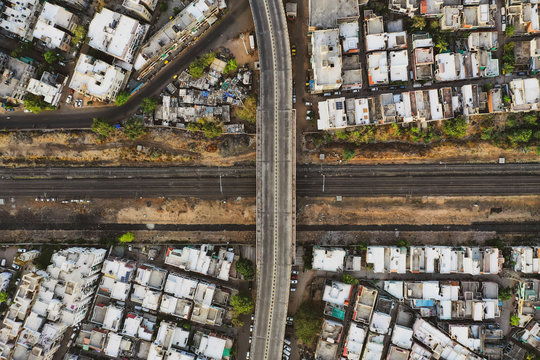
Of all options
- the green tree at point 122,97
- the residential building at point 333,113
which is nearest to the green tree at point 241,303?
the residential building at point 333,113

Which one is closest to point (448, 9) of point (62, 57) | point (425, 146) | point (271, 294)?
point (425, 146)

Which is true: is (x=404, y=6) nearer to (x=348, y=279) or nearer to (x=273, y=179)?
(x=273, y=179)

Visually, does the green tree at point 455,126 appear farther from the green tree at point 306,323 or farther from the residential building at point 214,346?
the residential building at point 214,346

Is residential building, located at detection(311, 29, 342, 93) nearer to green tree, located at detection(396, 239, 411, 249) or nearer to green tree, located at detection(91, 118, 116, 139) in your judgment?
green tree, located at detection(396, 239, 411, 249)

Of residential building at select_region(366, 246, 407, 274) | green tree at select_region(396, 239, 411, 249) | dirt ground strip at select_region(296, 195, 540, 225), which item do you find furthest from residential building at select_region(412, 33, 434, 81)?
residential building at select_region(366, 246, 407, 274)

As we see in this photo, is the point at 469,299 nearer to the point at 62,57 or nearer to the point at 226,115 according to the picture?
the point at 226,115

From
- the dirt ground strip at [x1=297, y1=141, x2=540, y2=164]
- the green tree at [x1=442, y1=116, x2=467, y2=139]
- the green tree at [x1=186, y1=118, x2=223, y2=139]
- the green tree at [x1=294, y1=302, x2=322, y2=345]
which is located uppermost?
the green tree at [x1=186, y1=118, x2=223, y2=139]

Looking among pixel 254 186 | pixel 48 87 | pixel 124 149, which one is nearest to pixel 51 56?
pixel 48 87
